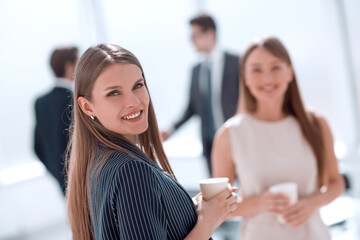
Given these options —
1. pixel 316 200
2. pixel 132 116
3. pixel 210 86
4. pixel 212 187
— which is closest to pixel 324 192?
pixel 316 200

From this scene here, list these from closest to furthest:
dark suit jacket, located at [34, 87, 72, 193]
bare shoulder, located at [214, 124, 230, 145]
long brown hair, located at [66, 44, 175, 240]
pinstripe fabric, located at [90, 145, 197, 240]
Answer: pinstripe fabric, located at [90, 145, 197, 240] → long brown hair, located at [66, 44, 175, 240] → bare shoulder, located at [214, 124, 230, 145] → dark suit jacket, located at [34, 87, 72, 193]

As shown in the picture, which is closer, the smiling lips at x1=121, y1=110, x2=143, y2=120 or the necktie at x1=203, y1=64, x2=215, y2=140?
the smiling lips at x1=121, y1=110, x2=143, y2=120

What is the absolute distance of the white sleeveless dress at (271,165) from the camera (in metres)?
1.77

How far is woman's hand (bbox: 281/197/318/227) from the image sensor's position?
1.67 meters

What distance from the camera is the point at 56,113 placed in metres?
2.93

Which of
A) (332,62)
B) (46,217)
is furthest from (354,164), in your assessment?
(46,217)

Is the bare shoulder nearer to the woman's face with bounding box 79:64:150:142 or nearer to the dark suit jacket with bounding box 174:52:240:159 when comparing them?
the woman's face with bounding box 79:64:150:142

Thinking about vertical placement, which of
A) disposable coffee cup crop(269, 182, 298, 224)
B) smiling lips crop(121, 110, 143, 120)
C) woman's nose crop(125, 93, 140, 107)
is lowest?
disposable coffee cup crop(269, 182, 298, 224)

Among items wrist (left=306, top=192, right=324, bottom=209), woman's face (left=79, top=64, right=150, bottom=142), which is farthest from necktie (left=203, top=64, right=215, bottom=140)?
woman's face (left=79, top=64, right=150, bottom=142)

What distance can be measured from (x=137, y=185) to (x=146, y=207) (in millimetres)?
45

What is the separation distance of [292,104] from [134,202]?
1180 mm

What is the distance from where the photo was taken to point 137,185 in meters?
0.92

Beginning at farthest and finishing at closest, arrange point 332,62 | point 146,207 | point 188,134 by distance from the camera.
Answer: point 188,134
point 332,62
point 146,207

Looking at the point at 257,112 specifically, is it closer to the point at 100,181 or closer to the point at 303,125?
the point at 303,125
